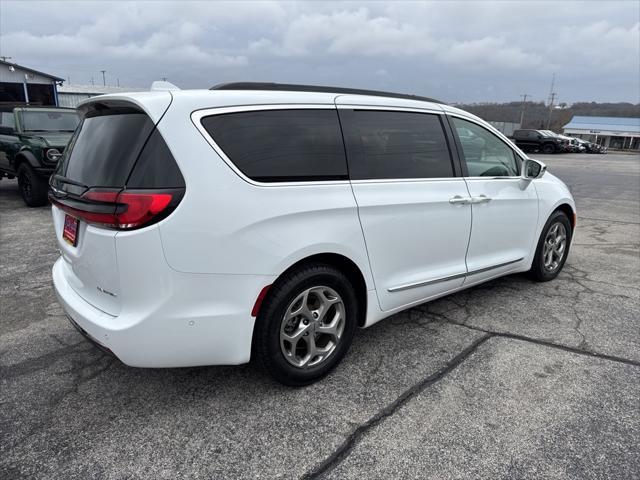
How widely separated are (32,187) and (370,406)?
832 cm

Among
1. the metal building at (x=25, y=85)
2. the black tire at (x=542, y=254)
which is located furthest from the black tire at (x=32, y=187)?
the metal building at (x=25, y=85)

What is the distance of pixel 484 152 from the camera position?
13.2 ft

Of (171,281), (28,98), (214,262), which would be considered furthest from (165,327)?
(28,98)

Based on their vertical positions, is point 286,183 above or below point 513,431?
above

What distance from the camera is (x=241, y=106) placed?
2604 mm

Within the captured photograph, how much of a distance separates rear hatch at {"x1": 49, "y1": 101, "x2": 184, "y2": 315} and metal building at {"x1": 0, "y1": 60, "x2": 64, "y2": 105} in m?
26.1

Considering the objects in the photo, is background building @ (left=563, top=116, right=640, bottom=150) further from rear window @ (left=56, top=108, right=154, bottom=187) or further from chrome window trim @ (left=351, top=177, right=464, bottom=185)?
rear window @ (left=56, top=108, right=154, bottom=187)

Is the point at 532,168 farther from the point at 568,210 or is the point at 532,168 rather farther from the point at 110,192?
the point at 110,192

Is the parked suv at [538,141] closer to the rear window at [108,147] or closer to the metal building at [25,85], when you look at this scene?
the metal building at [25,85]

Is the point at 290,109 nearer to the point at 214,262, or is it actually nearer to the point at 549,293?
the point at 214,262

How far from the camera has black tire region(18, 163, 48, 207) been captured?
859cm

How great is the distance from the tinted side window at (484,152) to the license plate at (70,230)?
283 cm

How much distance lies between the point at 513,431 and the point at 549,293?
8.06 feet

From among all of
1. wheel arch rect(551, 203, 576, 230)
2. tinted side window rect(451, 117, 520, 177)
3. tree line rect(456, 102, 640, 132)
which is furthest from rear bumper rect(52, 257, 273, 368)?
tree line rect(456, 102, 640, 132)
